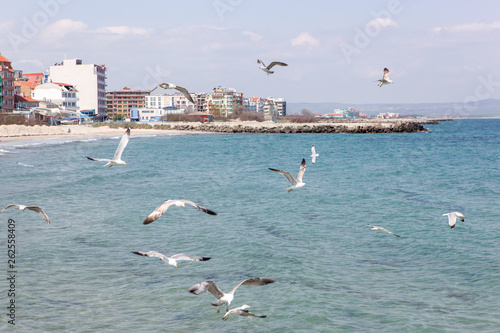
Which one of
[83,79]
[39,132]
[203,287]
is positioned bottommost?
[203,287]

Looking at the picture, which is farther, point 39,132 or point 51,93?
point 51,93

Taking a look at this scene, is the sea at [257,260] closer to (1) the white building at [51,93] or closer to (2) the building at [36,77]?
(1) the white building at [51,93]

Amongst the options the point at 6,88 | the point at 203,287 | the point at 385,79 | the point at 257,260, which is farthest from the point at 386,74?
the point at 6,88

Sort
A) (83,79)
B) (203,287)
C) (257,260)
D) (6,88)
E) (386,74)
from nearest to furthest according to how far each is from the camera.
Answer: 1. (203,287)
2. (257,260)
3. (386,74)
4. (6,88)
5. (83,79)

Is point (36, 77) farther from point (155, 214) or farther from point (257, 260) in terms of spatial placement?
point (155, 214)

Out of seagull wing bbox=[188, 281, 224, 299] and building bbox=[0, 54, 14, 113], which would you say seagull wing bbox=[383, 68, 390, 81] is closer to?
seagull wing bbox=[188, 281, 224, 299]

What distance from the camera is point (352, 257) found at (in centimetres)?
1414

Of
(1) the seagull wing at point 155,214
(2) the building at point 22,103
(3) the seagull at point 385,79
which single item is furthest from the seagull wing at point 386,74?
(2) the building at point 22,103

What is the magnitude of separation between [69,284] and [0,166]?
27856 mm

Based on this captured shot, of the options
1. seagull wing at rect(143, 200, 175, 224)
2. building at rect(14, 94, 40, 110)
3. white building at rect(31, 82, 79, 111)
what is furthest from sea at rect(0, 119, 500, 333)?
white building at rect(31, 82, 79, 111)

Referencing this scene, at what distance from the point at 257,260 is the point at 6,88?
96.5 meters

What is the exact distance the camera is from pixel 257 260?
13.6 meters

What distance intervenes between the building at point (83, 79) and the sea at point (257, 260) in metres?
116

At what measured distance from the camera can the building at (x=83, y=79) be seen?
459 ft
